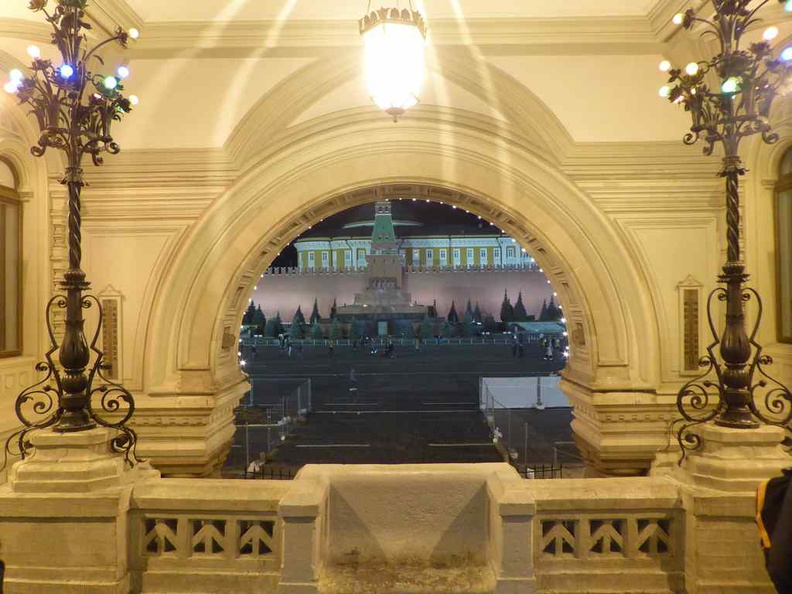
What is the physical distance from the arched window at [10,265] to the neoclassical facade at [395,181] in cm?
8

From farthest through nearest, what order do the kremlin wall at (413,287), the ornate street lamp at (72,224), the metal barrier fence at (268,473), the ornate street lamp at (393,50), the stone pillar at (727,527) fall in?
the kremlin wall at (413,287) → the metal barrier fence at (268,473) → the ornate street lamp at (393,50) → the ornate street lamp at (72,224) → the stone pillar at (727,527)

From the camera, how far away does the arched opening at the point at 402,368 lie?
1184cm

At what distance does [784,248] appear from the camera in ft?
23.1

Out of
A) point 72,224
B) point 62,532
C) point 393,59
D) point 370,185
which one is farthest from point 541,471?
point 72,224

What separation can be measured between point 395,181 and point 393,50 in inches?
92.0

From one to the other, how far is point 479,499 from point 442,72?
5.45 m

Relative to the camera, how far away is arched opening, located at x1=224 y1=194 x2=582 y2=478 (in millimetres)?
11844

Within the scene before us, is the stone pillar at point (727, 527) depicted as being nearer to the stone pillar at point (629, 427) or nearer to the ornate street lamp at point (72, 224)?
A: the stone pillar at point (629, 427)

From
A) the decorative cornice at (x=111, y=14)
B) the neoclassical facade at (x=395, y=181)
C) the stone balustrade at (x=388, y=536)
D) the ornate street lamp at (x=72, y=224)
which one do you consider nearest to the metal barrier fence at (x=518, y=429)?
the neoclassical facade at (x=395, y=181)

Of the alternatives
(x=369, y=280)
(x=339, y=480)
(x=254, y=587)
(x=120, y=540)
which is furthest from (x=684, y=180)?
(x=369, y=280)

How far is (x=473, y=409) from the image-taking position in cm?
1541

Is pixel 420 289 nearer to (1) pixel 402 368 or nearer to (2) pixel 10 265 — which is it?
(1) pixel 402 368

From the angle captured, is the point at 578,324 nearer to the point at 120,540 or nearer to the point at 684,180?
the point at 684,180

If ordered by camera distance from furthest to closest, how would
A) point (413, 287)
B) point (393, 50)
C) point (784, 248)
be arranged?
1. point (413, 287)
2. point (784, 248)
3. point (393, 50)
